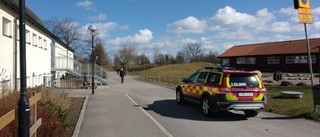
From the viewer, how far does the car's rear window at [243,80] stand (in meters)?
Result: 10.2

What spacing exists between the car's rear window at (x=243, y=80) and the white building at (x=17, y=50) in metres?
6.83

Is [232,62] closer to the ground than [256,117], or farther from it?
farther from it

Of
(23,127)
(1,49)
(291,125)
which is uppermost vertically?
(1,49)

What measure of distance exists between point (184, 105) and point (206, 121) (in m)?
4.03

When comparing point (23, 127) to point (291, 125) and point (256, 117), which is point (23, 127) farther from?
point (256, 117)


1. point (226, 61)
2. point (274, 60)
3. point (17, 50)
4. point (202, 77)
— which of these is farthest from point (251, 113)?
point (226, 61)

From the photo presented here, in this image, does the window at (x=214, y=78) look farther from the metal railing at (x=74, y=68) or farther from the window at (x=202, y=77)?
the metal railing at (x=74, y=68)

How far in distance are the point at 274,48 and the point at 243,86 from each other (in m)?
49.1

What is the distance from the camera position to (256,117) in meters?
10.6

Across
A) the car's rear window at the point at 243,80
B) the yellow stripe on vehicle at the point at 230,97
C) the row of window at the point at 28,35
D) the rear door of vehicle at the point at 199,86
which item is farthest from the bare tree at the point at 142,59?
the yellow stripe on vehicle at the point at 230,97

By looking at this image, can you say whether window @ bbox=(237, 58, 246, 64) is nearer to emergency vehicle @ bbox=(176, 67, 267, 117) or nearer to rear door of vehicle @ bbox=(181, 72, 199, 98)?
rear door of vehicle @ bbox=(181, 72, 199, 98)

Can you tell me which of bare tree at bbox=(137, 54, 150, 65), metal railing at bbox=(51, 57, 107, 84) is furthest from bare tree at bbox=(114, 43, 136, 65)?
metal railing at bbox=(51, 57, 107, 84)

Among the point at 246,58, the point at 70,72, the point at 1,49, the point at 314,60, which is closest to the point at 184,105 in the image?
the point at 1,49

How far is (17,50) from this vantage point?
1641cm
